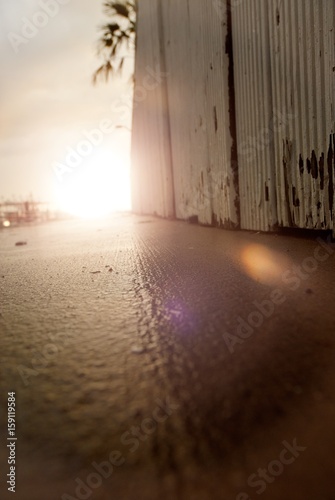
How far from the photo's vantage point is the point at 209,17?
3.05m

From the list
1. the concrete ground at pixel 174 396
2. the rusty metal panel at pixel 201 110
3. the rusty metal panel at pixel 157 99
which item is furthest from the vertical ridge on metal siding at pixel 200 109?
the concrete ground at pixel 174 396

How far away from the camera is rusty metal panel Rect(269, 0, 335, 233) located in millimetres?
1649

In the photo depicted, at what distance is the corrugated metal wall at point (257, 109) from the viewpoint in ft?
5.66

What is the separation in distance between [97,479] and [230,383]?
8.6 inches

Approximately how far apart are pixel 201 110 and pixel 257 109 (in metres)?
1.27

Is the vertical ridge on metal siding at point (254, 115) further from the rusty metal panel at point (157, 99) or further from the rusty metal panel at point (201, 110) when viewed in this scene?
the rusty metal panel at point (157, 99)

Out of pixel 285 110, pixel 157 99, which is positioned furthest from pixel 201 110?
pixel 157 99

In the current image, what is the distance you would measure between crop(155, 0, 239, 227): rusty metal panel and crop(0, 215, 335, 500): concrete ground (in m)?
2.19

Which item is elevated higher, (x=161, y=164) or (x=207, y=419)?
(x=161, y=164)

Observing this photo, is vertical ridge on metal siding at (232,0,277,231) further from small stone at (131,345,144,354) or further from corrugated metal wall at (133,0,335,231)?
small stone at (131,345,144,354)

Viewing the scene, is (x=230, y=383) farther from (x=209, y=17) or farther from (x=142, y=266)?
(x=209, y=17)

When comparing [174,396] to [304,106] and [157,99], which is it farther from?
[157,99]

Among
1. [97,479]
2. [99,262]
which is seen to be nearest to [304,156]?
[99,262]

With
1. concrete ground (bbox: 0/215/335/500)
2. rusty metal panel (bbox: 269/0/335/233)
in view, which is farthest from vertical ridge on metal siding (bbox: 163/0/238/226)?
concrete ground (bbox: 0/215/335/500)
